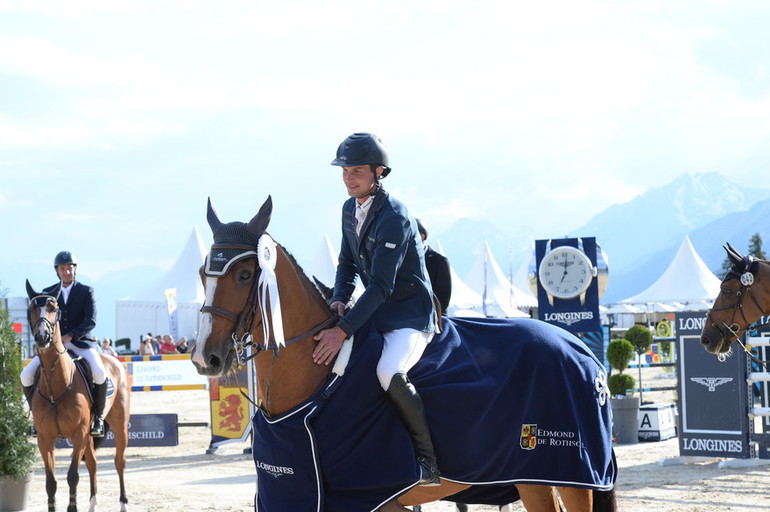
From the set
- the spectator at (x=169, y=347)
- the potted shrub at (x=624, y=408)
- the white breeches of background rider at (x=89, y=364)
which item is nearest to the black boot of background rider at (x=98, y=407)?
the white breeches of background rider at (x=89, y=364)

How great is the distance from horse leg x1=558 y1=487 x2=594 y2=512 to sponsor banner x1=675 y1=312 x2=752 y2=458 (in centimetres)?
696

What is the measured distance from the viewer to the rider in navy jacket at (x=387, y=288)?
4.09 m

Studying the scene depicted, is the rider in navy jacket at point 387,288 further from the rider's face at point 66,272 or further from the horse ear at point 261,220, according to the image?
the rider's face at point 66,272

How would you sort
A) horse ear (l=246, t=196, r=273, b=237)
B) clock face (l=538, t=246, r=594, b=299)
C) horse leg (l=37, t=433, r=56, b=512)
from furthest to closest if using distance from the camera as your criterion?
clock face (l=538, t=246, r=594, b=299) → horse leg (l=37, t=433, r=56, b=512) → horse ear (l=246, t=196, r=273, b=237)

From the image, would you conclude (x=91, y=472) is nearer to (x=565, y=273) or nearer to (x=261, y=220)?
(x=261, y=220)

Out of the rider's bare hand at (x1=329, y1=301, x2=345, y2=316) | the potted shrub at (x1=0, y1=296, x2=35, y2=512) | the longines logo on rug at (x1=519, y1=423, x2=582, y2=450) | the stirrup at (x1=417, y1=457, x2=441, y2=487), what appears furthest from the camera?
the potted shrub at (x1=0, y1=296, x2=35, y2=512)

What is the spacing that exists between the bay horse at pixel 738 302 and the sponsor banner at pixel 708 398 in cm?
254

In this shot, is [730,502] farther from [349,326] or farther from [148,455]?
[148,455]

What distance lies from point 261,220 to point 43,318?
17.8 feet

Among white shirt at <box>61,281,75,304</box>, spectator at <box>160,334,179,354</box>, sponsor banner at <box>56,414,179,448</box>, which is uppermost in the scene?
white shirt at <box>61,281,75,304</box>

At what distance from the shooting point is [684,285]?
37.5m

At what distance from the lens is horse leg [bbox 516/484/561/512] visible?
15.4 feet

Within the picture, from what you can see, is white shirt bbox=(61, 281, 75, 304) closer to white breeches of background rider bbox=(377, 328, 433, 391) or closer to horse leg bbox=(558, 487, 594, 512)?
white breeches of background rider bbox=(377, 328, 433, 391)

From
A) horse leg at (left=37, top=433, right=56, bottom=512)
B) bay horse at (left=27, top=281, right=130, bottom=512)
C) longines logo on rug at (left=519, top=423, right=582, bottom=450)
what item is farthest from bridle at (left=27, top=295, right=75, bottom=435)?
longines logo on rug at (left=519, top=423, right=582, bottom=450)
